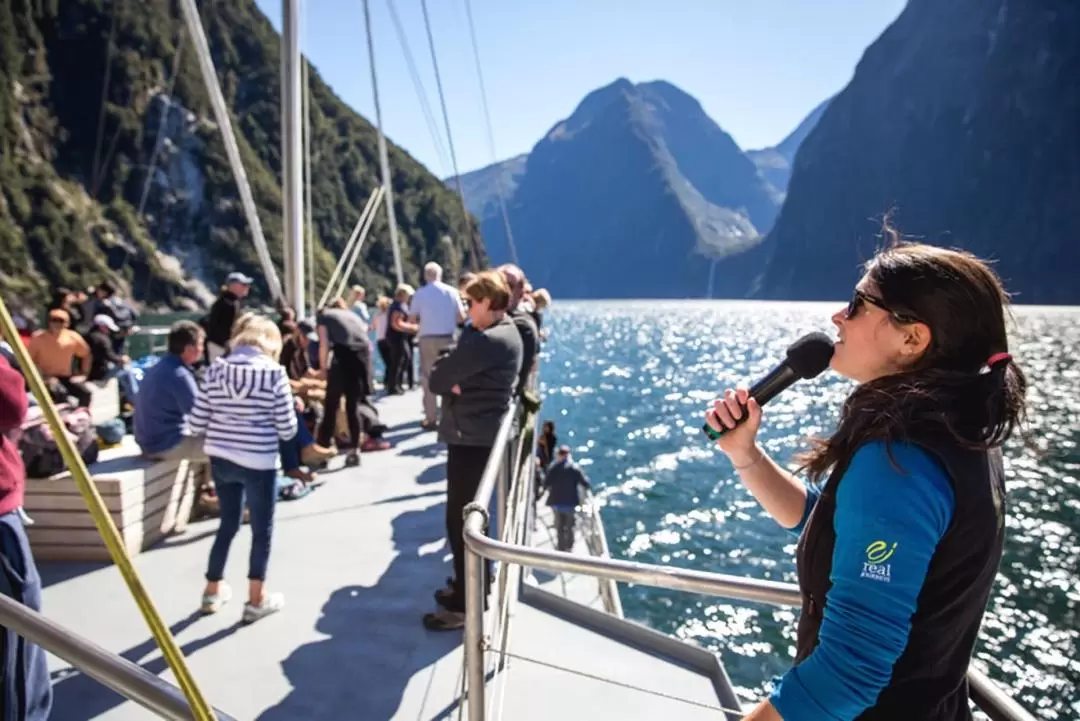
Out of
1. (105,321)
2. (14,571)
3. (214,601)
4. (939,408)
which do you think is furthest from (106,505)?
(105,321)

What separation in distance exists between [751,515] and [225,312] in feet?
53.3

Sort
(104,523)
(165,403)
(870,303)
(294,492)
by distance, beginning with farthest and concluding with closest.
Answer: (294,492), (165,403), (870,303), (104,523)

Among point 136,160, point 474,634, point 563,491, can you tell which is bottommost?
point 563,491

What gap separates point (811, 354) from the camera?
146 centimetres

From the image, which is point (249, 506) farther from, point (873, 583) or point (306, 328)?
point (306, 328)

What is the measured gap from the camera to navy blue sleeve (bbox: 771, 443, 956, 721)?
1.01m

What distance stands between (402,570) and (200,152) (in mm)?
112974

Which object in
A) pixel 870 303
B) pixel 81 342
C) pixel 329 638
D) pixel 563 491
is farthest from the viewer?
pixel 563 491

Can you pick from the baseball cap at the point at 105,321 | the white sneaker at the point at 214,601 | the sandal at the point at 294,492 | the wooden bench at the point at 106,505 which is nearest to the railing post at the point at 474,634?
the white sneaker at the point at 214,601

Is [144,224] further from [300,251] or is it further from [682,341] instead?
[300,251]

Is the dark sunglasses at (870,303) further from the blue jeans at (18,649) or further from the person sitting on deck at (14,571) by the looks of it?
the blue jeans at (18,649)

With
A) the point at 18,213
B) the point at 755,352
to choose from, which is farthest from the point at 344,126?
the point at 755,352

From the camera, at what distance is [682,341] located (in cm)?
7612

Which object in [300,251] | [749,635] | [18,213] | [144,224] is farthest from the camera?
[144,224]
